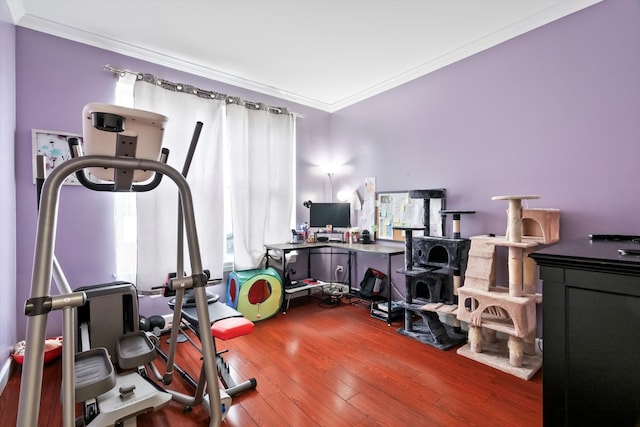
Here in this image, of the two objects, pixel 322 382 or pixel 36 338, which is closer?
pixel 36 338

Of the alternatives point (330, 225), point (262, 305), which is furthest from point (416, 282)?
point (262, 305)

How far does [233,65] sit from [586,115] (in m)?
3.10

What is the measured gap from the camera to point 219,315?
1.99 metres

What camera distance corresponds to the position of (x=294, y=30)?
2480 mm

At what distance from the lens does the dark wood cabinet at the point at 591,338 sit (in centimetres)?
93

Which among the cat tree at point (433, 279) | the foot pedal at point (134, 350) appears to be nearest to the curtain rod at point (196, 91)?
the cat tree at point (433, 279)

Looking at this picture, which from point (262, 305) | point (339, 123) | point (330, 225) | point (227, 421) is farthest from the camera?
point (339, 123)

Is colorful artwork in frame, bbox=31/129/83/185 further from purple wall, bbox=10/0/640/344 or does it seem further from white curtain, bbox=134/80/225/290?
white curtain, bbox=134/80/225/290

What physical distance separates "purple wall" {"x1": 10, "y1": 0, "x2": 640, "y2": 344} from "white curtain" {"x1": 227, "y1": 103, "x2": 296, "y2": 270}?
21.5 inches

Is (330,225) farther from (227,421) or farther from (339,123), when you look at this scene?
(227,421)

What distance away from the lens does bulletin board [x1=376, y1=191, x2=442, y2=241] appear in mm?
3020

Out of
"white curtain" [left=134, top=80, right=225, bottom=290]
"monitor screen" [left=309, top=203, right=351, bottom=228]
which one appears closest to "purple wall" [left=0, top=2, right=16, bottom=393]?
"white curtain" [left=134, top=80, right=225, bottom=290]

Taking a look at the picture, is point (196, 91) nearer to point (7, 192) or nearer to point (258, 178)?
point (258, 178)

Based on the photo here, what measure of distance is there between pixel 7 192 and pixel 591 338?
3298mm
